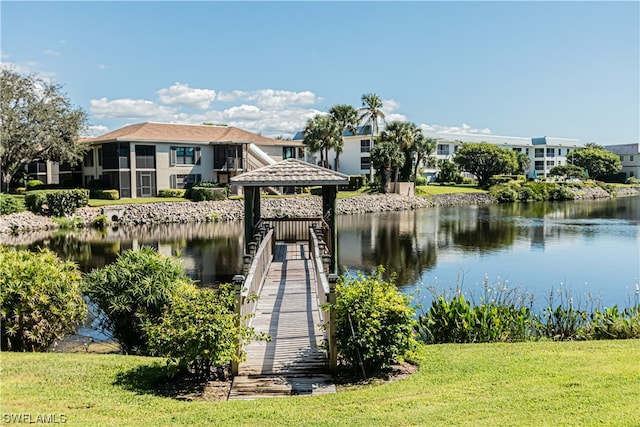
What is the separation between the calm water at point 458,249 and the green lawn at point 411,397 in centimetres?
596

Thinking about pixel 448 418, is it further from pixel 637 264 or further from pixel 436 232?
pixel 436 232

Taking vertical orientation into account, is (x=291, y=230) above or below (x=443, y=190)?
below

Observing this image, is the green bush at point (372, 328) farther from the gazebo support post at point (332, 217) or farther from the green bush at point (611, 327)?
the gazebo support post at point (332, 217)

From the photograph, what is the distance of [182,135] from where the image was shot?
5391cm

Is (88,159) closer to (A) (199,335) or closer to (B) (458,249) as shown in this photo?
(B) (458,249)

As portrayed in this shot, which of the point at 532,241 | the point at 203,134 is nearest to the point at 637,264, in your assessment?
the point at 532,241

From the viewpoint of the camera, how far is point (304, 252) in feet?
61.7

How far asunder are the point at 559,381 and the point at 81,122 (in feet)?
163

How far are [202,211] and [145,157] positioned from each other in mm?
8579

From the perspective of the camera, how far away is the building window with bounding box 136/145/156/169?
50094 mm

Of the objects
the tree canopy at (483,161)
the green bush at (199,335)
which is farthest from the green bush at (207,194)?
the tree canopy at (483,161)

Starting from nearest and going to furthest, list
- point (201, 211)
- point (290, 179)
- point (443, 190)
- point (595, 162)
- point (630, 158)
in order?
point (290, 179) → point (201, 211) → point (443, 190) → point (595, 162) → point (630, 158)

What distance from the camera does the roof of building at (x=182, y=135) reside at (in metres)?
50.8

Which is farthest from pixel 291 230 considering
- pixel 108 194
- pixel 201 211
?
pixel 108 194
